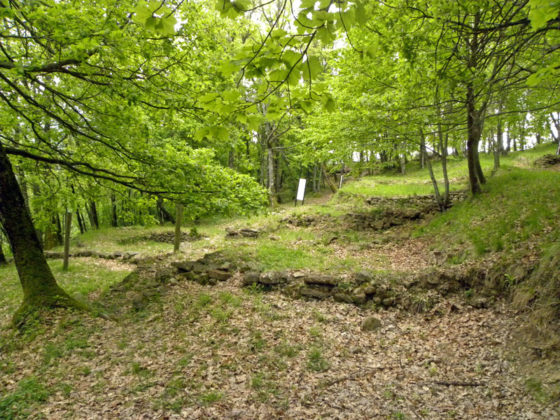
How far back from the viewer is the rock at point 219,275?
8.40 metres

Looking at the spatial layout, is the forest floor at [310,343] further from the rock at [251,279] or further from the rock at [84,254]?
the rock at [84,254]

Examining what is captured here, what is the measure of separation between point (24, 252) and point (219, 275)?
417 cm

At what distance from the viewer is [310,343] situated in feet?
17.8

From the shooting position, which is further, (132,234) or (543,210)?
(132,234)

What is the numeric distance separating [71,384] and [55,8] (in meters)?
5.34

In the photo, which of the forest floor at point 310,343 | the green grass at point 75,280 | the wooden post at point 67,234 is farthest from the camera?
the wooden post at point 67,234

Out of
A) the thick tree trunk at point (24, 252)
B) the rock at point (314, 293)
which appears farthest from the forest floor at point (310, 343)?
the thick tree trunk at point (24, 252)

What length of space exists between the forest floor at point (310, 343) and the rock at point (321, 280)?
202 mm

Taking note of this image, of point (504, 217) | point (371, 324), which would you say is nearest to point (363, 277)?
point (371, 324)

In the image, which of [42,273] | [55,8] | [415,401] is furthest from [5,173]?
[415,401]

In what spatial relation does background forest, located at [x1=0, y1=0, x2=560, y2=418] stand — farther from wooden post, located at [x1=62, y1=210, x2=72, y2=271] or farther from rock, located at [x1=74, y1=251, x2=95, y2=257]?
rock, located at [x1=74, y1=251, x2=95, y2=257]

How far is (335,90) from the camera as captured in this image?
39.8 ft

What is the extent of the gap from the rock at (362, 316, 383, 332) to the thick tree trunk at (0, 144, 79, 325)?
584 cm

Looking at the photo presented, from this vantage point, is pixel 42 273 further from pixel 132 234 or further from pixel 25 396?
pixel 132 234
